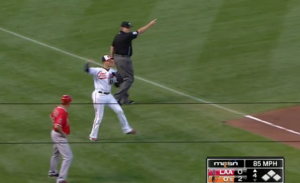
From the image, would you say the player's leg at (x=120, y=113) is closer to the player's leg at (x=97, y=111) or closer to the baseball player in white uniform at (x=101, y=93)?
the baseball player in white uniform at (x=101, y=93)

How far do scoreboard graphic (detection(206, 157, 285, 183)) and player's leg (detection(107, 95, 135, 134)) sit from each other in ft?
10.2

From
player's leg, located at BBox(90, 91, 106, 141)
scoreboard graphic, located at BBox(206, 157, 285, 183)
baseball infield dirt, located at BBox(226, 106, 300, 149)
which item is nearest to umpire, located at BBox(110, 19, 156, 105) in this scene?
player's leg, located at BBox(90, 91, 106, 141)

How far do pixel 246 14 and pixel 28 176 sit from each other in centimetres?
1181

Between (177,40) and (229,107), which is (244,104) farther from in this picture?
(177,40)

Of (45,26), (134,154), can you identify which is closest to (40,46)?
(45,26)

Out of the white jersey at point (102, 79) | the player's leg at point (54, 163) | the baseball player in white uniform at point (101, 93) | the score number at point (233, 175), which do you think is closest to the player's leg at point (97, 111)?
the baseball player in white uniform at point (101, 93)

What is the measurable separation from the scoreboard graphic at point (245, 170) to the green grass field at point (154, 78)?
95 cm

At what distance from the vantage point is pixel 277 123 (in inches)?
635

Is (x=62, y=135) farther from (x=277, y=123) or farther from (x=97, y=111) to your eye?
(x=277, y=123)

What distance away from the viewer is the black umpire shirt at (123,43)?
1678cm

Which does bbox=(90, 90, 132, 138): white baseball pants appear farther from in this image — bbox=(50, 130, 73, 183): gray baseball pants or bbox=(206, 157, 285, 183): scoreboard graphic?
bbox=(206, 157, 285, 183): scoreboard graphic

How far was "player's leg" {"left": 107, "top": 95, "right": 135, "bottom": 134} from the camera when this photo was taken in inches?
591

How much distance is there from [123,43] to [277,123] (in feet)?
13.7

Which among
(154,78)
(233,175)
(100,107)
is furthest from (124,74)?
(233,175)
